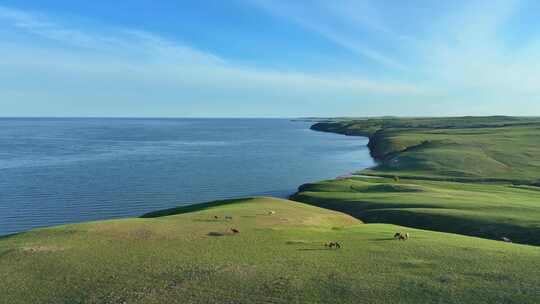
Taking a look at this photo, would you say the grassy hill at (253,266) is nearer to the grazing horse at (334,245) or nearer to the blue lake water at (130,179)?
the grazing horse at (334,245)

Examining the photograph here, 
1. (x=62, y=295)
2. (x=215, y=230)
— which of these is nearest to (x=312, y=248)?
(x=215, y=230)

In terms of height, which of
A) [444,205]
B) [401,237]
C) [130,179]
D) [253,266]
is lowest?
[130,179]

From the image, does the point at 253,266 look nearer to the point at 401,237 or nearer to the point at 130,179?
the point at 401,237

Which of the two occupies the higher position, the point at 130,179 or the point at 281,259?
the point at 281,259

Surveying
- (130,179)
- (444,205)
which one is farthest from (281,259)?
(130,179)

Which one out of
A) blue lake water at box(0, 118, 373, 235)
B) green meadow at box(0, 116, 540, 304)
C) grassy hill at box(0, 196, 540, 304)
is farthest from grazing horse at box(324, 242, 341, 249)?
blue lake water at box(0, 118, 373, 235)

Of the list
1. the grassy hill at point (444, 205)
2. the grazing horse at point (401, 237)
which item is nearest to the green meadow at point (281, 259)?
the grassy hill at point (444, 205)

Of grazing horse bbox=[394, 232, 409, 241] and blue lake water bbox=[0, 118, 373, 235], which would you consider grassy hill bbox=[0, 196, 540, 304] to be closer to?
grazing horse bbox=[394, 232, 409, 241]
